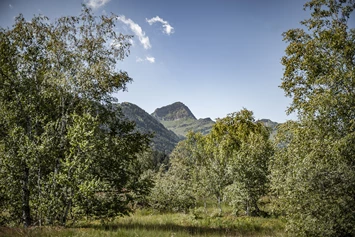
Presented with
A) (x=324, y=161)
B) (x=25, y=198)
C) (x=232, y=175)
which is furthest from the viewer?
(x=232, y=175)

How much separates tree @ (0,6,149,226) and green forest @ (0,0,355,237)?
65 millimetres

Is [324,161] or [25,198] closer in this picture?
[324,161]

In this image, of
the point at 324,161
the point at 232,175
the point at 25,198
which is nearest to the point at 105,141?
the point at 25,198

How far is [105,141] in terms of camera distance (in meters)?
13.8

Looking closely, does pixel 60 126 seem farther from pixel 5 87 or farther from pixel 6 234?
pixel 6 234

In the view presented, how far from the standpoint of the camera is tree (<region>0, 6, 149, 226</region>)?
1191 centimetres

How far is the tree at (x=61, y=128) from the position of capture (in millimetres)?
11906

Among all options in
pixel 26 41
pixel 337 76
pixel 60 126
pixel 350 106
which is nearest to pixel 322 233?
pixel 350 106

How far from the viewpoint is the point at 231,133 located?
129 feet

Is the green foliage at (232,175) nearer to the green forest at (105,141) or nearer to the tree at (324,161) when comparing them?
the green forest at (105,141)

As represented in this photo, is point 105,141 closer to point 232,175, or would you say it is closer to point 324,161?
point 324,161

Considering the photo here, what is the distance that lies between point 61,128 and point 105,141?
259 centimetres

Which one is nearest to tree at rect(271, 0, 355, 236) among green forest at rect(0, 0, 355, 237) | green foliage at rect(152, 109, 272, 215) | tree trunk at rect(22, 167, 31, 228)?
green forest at rect(0, 0, 355, 237)

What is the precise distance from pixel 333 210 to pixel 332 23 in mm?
12189
